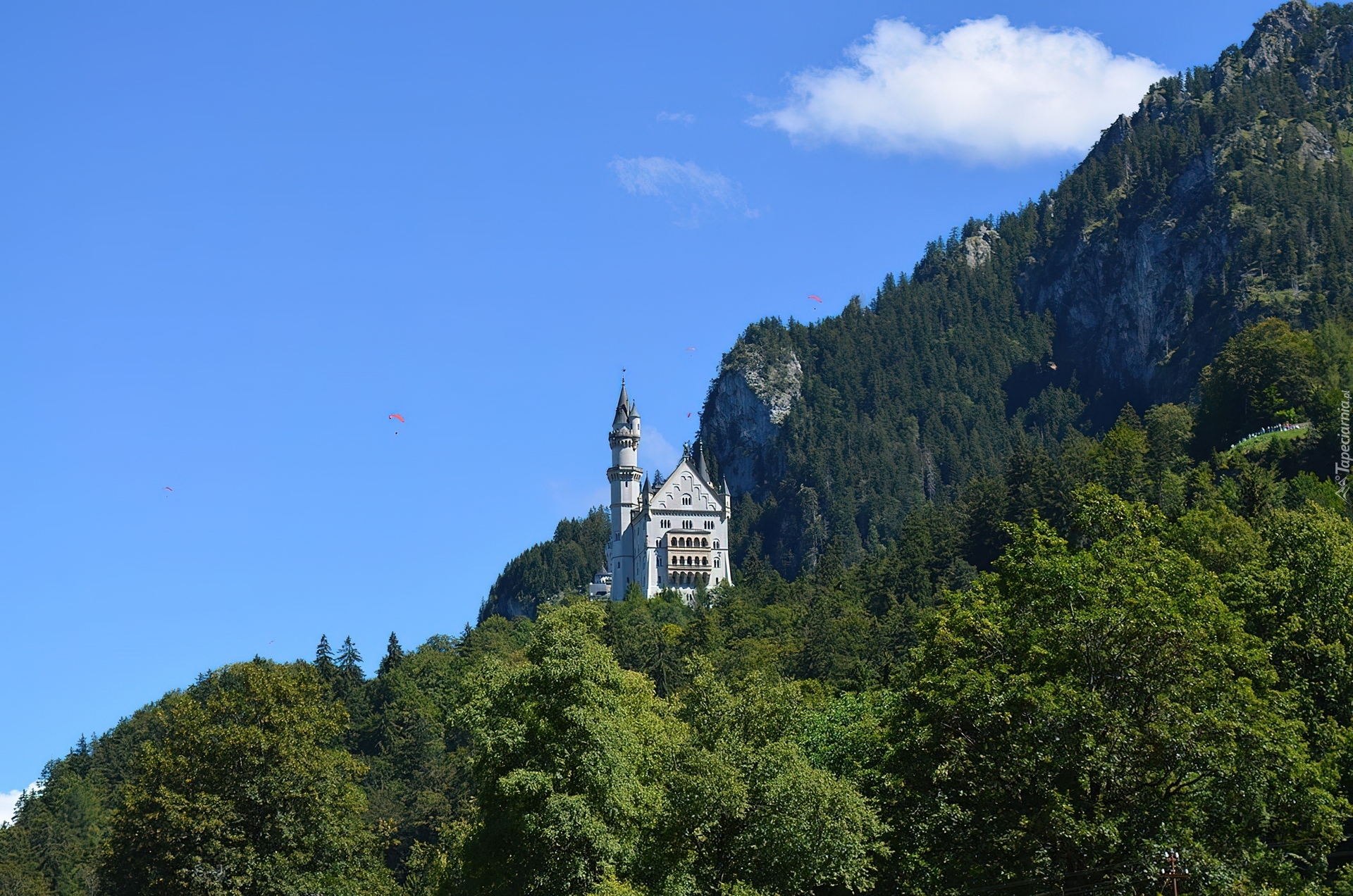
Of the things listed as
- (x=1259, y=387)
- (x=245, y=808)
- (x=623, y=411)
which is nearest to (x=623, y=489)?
(x=623, y=411)

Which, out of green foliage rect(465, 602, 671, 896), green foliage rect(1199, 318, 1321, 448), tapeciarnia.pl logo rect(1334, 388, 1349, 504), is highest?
green foliage rect(1199, 318, 1321, 448)

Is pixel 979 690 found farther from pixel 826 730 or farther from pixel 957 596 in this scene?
pixel 826 730

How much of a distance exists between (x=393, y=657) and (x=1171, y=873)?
114 meters

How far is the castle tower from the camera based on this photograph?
17562 centimetres

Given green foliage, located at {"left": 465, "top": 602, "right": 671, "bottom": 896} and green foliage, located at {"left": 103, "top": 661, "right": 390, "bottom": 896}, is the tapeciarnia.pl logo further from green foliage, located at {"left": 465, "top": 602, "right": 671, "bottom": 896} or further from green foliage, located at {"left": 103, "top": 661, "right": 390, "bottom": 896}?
green foliage, located at {"left": 103, "top": 661, "right": 390, "bottom": 896}

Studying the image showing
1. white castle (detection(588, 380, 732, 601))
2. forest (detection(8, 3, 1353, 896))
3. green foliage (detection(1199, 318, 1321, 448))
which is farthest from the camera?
white castle (detection(588, 380, 732, 601))

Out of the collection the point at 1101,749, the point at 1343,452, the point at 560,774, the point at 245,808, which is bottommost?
the point at 245,808

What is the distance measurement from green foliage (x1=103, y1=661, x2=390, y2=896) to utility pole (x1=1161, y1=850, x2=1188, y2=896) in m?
26.1

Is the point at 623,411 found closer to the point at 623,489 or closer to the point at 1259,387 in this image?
the point at 623,489

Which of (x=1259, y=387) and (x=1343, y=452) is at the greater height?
(x=1259, y=387)

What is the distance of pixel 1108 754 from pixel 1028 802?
2533 mm

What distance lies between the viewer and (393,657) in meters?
144

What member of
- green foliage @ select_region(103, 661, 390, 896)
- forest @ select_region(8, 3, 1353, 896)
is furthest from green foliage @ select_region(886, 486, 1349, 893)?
green foliage @ select_region(103, 661, 390, 896)

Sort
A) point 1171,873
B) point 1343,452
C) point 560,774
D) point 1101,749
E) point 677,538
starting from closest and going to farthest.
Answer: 1. point 1171,873
2. point 1101,749
3. point 560,774
4. point 1343,452
5. point 677,538
